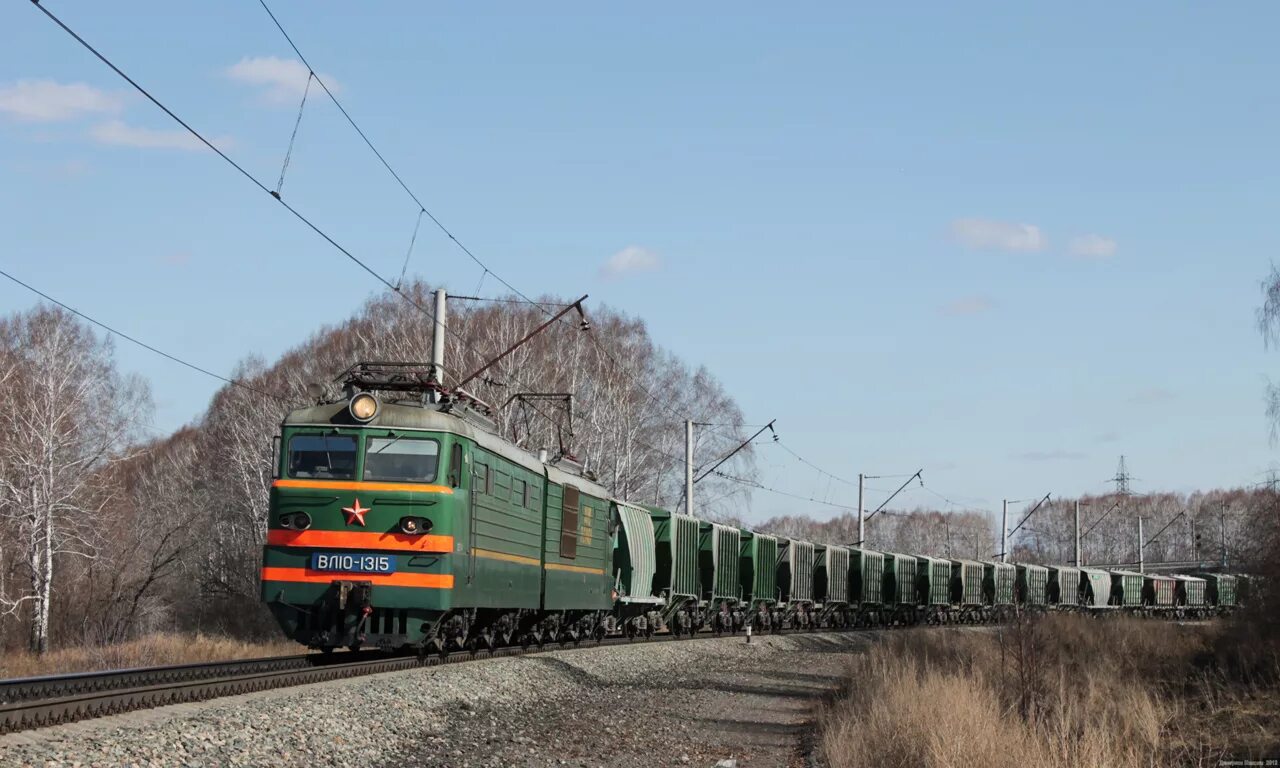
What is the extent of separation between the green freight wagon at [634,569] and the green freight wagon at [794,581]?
972 cm

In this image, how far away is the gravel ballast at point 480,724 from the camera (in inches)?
424

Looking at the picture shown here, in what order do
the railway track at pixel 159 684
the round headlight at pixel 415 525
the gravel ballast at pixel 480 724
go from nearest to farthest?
1. the gravel ballast at pixel 480 724
2. the railway track at pixel 159 684
3. the round headlight at pixel 415 525

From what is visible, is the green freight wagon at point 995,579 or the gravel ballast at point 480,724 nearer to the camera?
the gravel ballast at point 480,724

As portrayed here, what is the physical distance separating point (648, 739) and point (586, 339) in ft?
135

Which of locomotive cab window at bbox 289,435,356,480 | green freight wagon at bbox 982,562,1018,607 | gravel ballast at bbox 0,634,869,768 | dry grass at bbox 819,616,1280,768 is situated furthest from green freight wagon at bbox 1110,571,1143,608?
locomotive cab window at bbox 289,435,356,480

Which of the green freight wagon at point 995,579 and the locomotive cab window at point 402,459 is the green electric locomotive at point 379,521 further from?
the green freight wagon at point 995,579

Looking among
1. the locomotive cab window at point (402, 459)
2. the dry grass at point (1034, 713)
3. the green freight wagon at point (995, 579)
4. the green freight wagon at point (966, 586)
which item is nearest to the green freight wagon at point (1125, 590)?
the green freight wagon at point (995, 579)

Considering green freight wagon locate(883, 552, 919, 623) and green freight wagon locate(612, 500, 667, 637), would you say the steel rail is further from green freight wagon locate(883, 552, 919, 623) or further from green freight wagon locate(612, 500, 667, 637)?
green freight wagon locate(883, 552, 919, 623)

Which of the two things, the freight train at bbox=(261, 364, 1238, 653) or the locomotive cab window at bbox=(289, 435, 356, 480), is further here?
the locomotive cab window at bbox=(289, 435, 356, 480)

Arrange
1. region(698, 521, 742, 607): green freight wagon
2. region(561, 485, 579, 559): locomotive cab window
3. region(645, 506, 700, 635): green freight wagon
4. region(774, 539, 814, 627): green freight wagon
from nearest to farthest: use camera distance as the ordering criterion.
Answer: region(561, 485, 579, 559): locomotive cab window → region(645, 506, 700, 635): green freight wagon → region(698, 521, 742, 607): green freight wagon → region(774, 539, 814, 627): green freight wagon

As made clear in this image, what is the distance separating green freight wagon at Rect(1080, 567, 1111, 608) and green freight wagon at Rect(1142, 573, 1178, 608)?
19.9 ft

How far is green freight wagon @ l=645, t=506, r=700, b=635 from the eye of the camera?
111 ft

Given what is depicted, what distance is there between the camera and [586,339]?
56.1 m

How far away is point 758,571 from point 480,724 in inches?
1019
